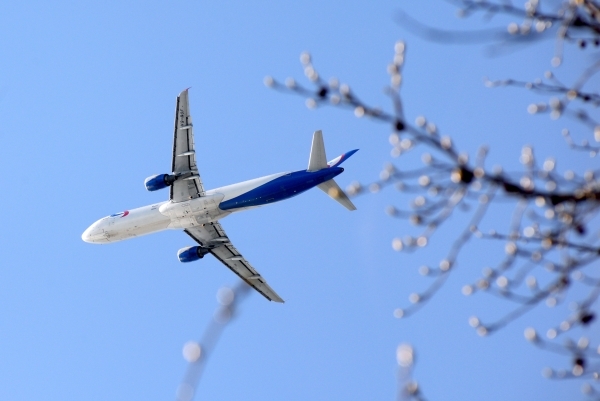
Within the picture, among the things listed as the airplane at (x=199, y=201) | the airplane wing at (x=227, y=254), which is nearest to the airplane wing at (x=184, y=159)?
the airplane at (x=199, y=201)

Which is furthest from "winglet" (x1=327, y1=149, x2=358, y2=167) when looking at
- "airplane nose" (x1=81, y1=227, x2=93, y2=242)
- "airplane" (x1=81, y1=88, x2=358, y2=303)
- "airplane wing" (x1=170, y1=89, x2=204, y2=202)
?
"airplane nose" (x1=81, y1=227, x2=93, y2=242)

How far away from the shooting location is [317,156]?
44875 millimetres

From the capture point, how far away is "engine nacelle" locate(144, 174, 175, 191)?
4878cm

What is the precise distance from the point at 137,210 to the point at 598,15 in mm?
45006

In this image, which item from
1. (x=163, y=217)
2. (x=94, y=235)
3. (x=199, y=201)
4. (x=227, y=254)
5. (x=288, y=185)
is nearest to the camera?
(x=288, y=185)

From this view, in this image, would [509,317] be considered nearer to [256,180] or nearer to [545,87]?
[545,87]

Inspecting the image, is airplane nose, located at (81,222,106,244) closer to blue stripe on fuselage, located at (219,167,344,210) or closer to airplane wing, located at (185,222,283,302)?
airplane wing, located at (185,222,283,302)

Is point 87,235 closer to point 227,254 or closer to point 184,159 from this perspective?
point 227,254

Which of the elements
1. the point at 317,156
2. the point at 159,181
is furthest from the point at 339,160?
the point at 159,181

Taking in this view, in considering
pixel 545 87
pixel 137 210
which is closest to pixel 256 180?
pixel 137 210

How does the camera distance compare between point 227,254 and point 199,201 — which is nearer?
point 199,201

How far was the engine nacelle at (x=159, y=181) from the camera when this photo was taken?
48.8 meters

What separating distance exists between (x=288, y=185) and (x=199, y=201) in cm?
707

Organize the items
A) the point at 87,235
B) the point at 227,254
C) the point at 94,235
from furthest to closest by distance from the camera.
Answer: the point at 227,254 < the point at 87,235 < the point at 94,235
